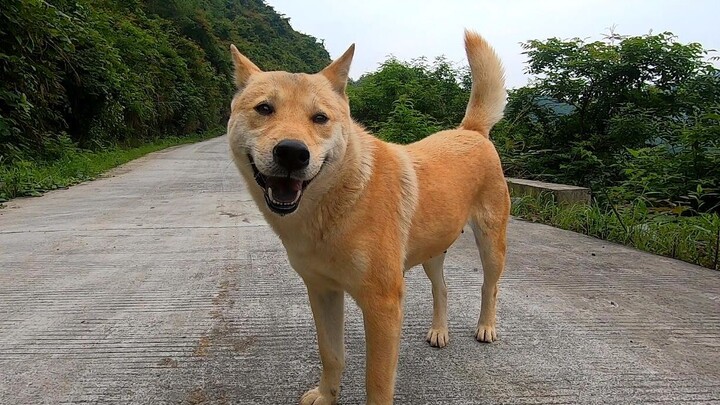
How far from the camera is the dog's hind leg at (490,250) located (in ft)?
9.46

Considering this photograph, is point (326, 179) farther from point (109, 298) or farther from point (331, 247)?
point (109, 298)

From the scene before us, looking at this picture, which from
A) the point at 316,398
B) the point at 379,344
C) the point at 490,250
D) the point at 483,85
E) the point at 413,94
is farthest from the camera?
the point at 413,94

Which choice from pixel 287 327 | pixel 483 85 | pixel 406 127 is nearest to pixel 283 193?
pixel 287 327

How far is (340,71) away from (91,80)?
45.5 ft

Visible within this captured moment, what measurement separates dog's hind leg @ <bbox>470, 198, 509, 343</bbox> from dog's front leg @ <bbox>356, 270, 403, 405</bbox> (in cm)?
96

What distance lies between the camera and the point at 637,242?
4.87m

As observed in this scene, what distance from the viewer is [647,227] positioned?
504 cm

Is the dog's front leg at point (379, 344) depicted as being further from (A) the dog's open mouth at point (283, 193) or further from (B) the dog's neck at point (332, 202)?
(A) the dog's open mouth at point (283, 193)

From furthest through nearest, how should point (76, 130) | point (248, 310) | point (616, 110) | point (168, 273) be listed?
point (76, 130), point (616, 110), point (168, 273), point (248, 310)

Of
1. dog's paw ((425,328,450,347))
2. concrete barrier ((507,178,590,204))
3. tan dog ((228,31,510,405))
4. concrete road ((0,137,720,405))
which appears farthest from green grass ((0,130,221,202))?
concrete barrier ((507,178,590,204))

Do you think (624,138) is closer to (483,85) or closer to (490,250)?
(483,85)

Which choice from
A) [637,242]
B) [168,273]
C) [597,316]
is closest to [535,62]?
[637,242]

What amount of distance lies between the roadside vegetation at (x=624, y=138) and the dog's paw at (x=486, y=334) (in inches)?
102

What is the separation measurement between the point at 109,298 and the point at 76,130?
1383 centimetres
